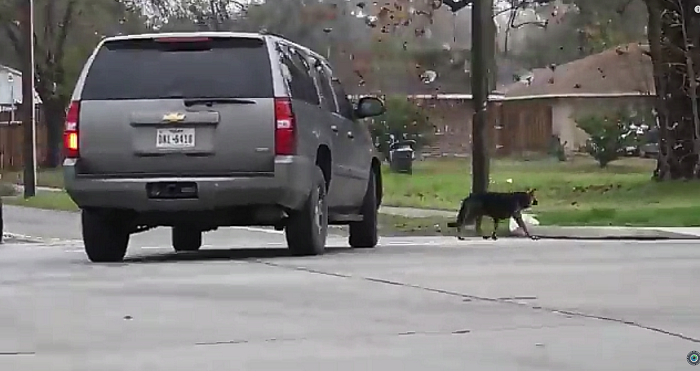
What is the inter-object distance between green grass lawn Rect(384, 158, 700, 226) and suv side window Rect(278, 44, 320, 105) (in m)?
8.91

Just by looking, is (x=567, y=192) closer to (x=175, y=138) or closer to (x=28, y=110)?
(x=28, y=110)

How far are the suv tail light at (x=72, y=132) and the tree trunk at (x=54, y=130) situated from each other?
149ft

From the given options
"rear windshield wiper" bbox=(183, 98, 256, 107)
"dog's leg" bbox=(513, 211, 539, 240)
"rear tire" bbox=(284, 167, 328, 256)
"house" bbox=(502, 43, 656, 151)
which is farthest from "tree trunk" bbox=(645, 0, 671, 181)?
"house" bbox=(502, 43, 656, 151)

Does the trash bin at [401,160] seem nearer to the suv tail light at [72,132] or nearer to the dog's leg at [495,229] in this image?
the dog's leg at [495,229]

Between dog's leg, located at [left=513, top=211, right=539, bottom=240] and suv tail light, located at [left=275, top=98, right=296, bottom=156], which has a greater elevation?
suv tail light, located at [left=275, top=98, right=296, bottom=156]

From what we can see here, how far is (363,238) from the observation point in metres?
15.6

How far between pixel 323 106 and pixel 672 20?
1754 centimetres

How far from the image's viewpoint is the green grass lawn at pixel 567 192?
22.6m

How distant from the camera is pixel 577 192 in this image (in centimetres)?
3219

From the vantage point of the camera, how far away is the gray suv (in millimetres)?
12125

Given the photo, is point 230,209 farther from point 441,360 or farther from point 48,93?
point 48,93

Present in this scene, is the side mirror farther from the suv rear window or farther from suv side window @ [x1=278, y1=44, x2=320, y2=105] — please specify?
the suv rear window

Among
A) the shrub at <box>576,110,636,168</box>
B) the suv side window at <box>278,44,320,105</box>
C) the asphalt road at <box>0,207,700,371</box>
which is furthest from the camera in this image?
the shrub at <box>576,110,636,168</box>

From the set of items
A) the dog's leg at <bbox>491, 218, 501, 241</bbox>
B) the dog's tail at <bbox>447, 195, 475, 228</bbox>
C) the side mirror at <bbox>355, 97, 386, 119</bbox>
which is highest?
the side mirror at <bbox>355, 97, 386, 119</bbox>
